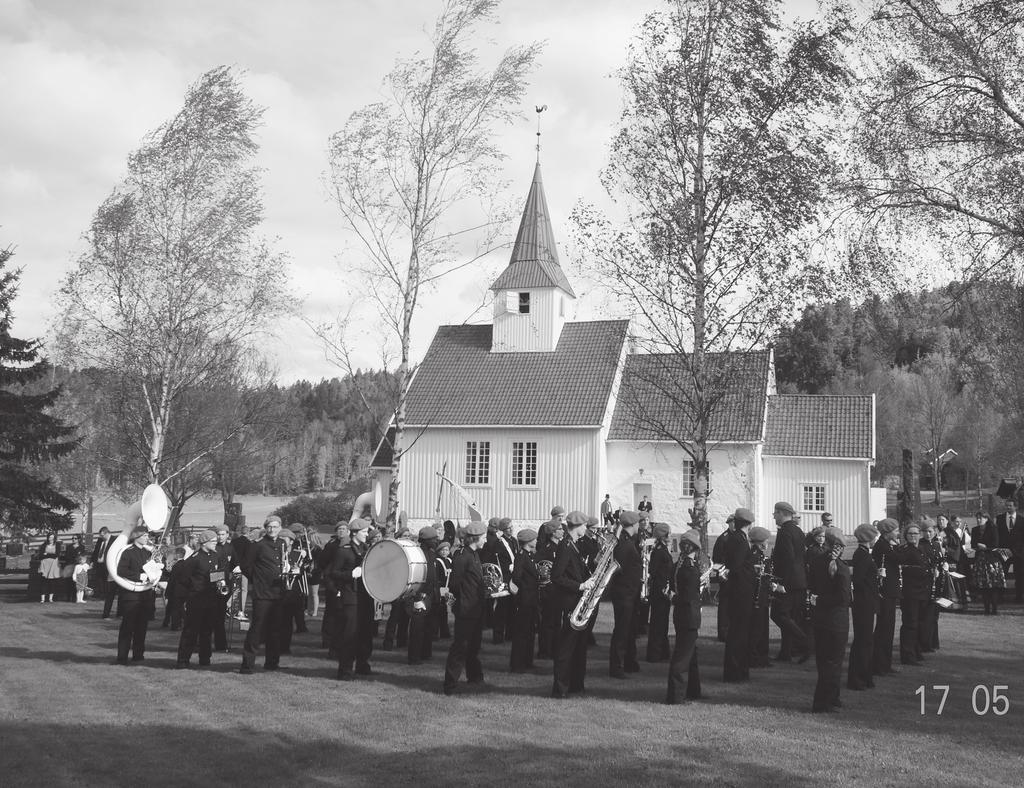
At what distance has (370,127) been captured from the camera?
71.7 ft

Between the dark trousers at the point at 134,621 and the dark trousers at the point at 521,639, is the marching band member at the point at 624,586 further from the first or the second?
the dark trousers at the point at 134,621

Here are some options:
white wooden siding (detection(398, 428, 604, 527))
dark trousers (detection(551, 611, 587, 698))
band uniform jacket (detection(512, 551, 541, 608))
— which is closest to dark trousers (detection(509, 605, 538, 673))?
band uniform jacket (detection(512, 551, 541, 608))

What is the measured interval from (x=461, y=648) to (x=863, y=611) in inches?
186

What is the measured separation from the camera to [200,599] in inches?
491

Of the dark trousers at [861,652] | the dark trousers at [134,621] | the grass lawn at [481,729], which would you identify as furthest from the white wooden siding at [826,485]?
the dark trousers at [134,621]

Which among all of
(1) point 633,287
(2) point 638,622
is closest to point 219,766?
(2) point 638,622

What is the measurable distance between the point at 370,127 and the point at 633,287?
296 inches

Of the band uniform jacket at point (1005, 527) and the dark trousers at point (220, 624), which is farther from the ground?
the band uniform jacket at point (1005, 527)

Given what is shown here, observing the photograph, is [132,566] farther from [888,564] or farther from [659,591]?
[888,564]

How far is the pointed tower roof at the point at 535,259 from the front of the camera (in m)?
40.7

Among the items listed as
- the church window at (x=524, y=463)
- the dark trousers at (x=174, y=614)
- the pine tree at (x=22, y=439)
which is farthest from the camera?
the church window at (x=524, y=463)

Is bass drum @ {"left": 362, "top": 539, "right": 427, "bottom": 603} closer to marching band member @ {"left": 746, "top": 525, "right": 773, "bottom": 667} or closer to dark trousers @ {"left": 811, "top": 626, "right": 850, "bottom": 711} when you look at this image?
marching band member @ {"left": 746, "top": 525, "right": 773, "bottom": 667}

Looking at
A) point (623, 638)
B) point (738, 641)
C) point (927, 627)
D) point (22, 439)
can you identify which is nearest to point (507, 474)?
point (22, 439)

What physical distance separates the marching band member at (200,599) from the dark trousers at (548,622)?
14.7 ft
